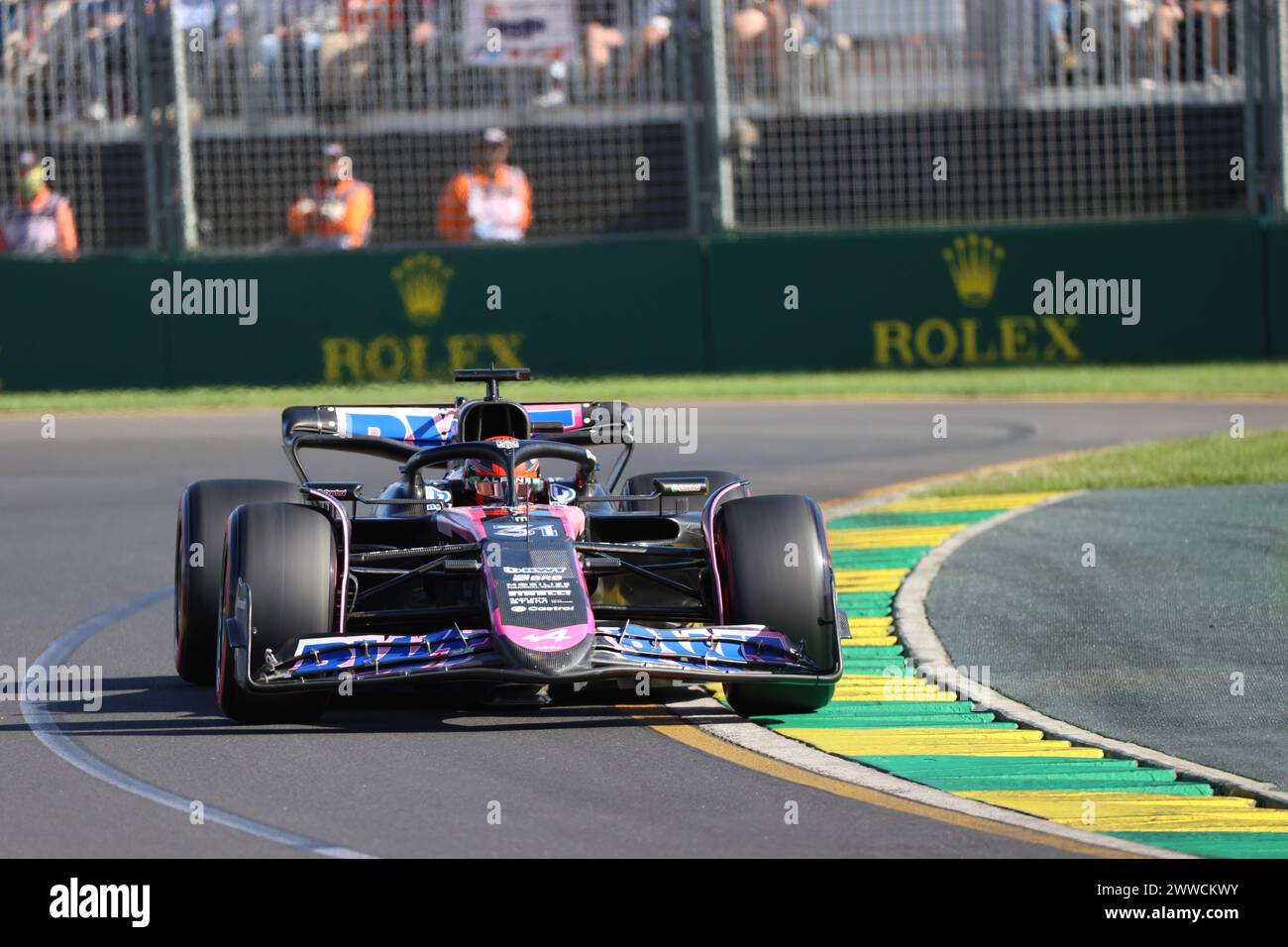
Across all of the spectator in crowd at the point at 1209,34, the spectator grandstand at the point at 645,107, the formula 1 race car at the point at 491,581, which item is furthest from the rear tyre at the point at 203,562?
the spectator in crowd at the point at 1209,34

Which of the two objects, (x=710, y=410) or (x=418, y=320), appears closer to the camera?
(x=710, y=410)

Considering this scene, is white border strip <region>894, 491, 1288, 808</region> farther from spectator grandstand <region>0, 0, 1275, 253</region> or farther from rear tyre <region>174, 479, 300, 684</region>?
spectator grandstand <region>0, 0, 1275, 253</region>

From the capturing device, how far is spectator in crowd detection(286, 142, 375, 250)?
2073cm

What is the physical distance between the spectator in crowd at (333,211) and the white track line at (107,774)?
38.3ft

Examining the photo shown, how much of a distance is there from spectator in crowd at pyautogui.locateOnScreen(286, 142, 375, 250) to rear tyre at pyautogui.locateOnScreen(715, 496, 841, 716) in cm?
1374

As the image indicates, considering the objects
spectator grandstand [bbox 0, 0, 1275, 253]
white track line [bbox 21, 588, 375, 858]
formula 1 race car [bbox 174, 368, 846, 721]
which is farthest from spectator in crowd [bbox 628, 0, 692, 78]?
formula 1 race car [bbox 174, 368, 846, 721]

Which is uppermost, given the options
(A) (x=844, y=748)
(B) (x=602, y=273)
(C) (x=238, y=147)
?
(C) (x=238, y=147)

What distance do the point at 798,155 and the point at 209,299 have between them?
576 centimetres

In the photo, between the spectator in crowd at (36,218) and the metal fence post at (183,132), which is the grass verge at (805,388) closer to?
the spectator in crowd at (36,218)

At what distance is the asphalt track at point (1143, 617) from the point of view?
23.7ft

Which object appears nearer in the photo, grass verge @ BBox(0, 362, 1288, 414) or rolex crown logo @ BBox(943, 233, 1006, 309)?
grass verge @ BBox(0, 362, 1288, 414)

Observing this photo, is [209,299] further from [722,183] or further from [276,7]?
[722,183]
